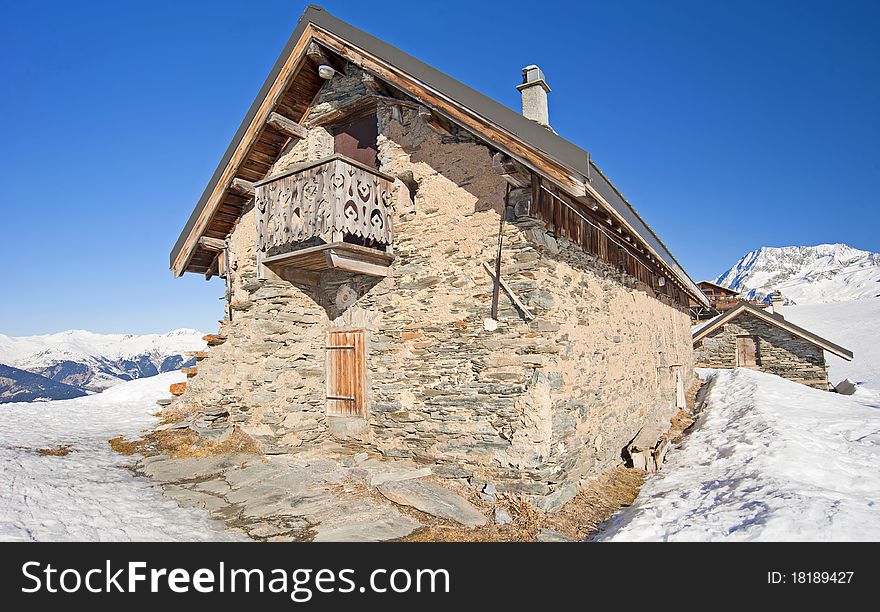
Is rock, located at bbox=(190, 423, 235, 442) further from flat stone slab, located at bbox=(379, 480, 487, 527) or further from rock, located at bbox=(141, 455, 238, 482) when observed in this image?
flat stone slab, located at bbox=(379, 480, 487, 527)

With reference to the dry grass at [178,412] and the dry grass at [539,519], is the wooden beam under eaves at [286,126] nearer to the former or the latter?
the dry grass at [178,412]

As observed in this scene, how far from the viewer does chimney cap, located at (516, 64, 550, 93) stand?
27.8 feet

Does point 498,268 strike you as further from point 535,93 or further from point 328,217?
point 535,93

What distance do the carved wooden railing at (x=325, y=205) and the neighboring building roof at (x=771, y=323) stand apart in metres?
19.9

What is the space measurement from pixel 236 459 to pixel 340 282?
3.67 metres

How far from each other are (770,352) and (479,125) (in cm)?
2145

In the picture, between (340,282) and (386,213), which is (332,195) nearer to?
(386,213)

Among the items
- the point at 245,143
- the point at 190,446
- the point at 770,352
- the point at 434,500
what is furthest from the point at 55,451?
the point at 770,352

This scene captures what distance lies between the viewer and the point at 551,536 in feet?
20.3

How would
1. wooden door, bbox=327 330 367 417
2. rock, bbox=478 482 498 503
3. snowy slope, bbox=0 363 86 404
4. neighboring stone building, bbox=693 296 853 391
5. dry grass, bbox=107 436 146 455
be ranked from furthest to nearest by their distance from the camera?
snowy slope, bbox=0 363 86 404, neighboring stone building, bbox=693 296 853 391, dry grass, bbox=107 436 146 455, wooden door, bbox=327 330 367 417, rock, bbox=478 482 498 503

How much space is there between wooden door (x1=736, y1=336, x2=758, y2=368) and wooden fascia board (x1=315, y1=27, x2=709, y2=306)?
17.4 m

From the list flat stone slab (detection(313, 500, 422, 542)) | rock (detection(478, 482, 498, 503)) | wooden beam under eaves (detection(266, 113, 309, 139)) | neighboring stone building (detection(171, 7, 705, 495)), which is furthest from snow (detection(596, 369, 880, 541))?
wooden beam under eaves (detection(266, 113, 309, 139))

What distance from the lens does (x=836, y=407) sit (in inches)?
457
